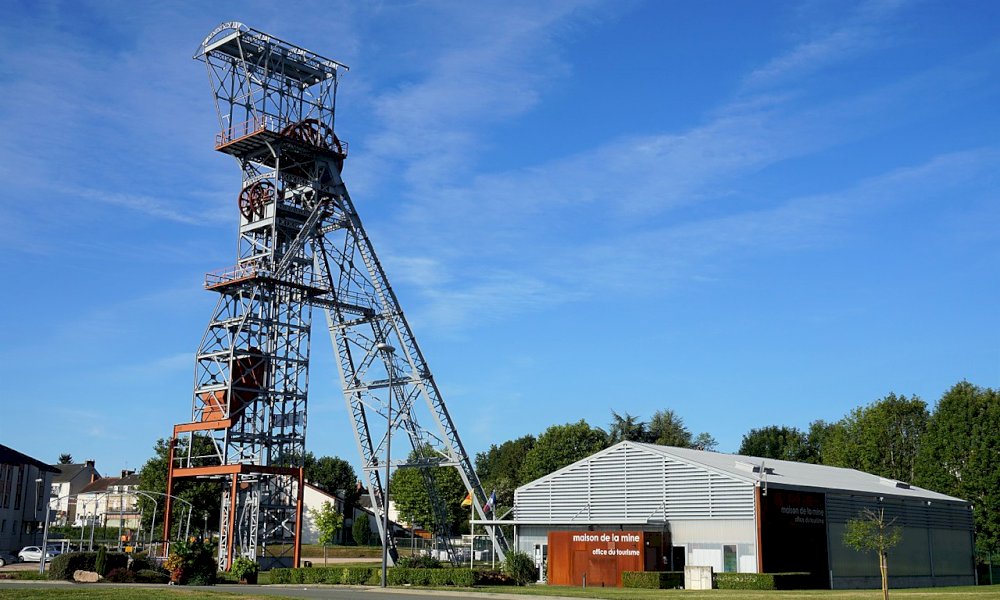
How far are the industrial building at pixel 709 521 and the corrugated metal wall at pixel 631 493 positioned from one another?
0.19ft

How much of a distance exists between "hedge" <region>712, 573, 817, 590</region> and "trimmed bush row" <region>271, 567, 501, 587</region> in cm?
1172

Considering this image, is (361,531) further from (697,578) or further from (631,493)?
(697,578)

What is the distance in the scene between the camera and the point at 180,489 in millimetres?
80125

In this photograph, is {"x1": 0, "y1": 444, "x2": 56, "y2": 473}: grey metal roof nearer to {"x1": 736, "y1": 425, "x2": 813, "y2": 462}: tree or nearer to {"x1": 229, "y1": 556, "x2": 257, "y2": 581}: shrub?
{"x1": 229, "y1": 556, "x2": 257, "y2": 581}: shrub

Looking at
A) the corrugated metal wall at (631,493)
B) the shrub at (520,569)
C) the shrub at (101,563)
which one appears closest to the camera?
the shrub at (101,563)

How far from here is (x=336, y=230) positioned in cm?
6906

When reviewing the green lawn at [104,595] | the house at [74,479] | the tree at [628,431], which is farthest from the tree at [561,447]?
the house at [74,479]

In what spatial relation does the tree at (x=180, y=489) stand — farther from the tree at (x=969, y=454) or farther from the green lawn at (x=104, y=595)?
the tree at (x=969, y=454)

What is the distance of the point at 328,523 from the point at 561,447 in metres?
26.7

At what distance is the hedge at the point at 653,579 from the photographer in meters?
44.9

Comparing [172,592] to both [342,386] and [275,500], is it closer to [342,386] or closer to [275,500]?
[275,500]

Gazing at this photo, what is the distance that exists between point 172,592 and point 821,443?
9318 centimetres

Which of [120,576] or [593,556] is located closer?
[120,576]

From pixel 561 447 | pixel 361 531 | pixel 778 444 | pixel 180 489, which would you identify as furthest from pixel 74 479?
pixel 778 444
